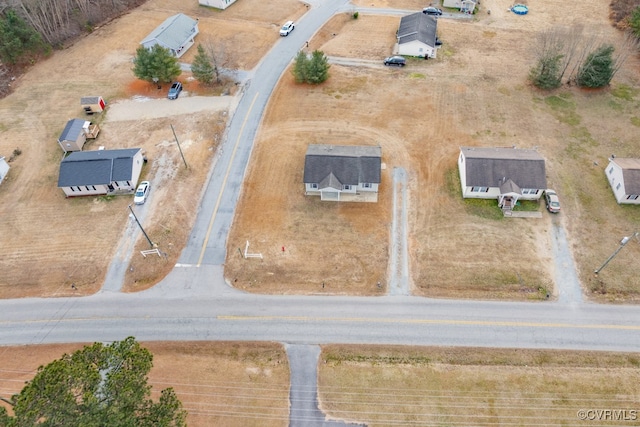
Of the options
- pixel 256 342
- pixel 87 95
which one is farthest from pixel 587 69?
pixel 87 95

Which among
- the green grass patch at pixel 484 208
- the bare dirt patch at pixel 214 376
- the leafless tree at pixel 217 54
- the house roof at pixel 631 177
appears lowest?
the bare dirt patch at pixel 214 376

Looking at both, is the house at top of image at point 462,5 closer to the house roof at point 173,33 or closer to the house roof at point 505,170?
the house roof at point 505,170

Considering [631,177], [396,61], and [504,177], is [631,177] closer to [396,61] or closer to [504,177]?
[504,177]

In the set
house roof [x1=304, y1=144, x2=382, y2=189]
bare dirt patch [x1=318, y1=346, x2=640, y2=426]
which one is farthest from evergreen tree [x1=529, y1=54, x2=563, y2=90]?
bare dirt patch [x1=318, y1=346, x2=640, y2=426]

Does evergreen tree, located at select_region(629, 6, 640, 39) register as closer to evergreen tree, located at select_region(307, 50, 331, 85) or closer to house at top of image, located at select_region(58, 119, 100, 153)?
evergreen tree, located at select_region(307, 50, 331, 85)

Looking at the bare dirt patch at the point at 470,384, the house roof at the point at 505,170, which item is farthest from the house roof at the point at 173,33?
the bare dirt patch at the point at 470,384

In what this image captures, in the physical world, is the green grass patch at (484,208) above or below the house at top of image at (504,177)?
below
